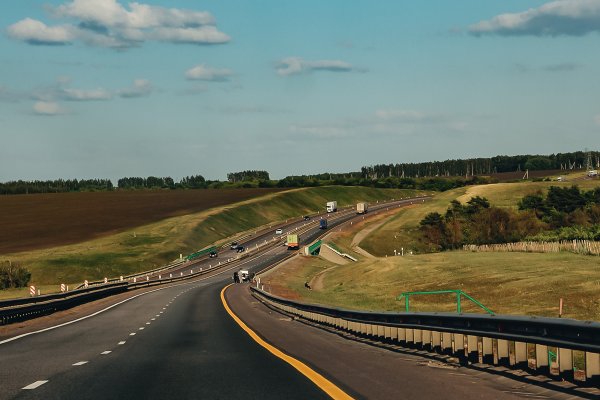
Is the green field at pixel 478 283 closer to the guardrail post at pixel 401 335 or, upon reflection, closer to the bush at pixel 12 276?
the guardrail post at pixel 401 335

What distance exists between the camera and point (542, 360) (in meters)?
12.2

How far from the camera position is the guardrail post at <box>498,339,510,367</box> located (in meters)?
13.5

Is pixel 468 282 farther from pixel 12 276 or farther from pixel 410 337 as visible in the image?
pixel 12 276

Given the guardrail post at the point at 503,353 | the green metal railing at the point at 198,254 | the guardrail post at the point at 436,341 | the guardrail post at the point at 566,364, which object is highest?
the guardrail post at the point at 566,364

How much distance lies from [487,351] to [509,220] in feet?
402

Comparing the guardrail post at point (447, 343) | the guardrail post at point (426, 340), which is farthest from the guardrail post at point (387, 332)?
the guardrail post at point (447, 343)

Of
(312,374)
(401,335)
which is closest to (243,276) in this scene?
(401,335)

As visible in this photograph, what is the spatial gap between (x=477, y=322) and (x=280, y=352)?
519 centimetres

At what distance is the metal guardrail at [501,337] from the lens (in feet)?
35.3

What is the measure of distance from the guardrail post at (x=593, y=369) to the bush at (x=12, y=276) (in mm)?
95534

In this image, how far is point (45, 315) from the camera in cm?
4091

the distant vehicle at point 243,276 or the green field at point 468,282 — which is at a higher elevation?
the green field at point 468,282

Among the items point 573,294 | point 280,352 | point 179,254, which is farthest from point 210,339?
point 179,254

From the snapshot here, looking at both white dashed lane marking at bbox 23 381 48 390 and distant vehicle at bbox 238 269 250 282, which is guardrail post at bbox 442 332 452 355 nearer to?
white dashed lane marking at bbox 23 381 48 390
